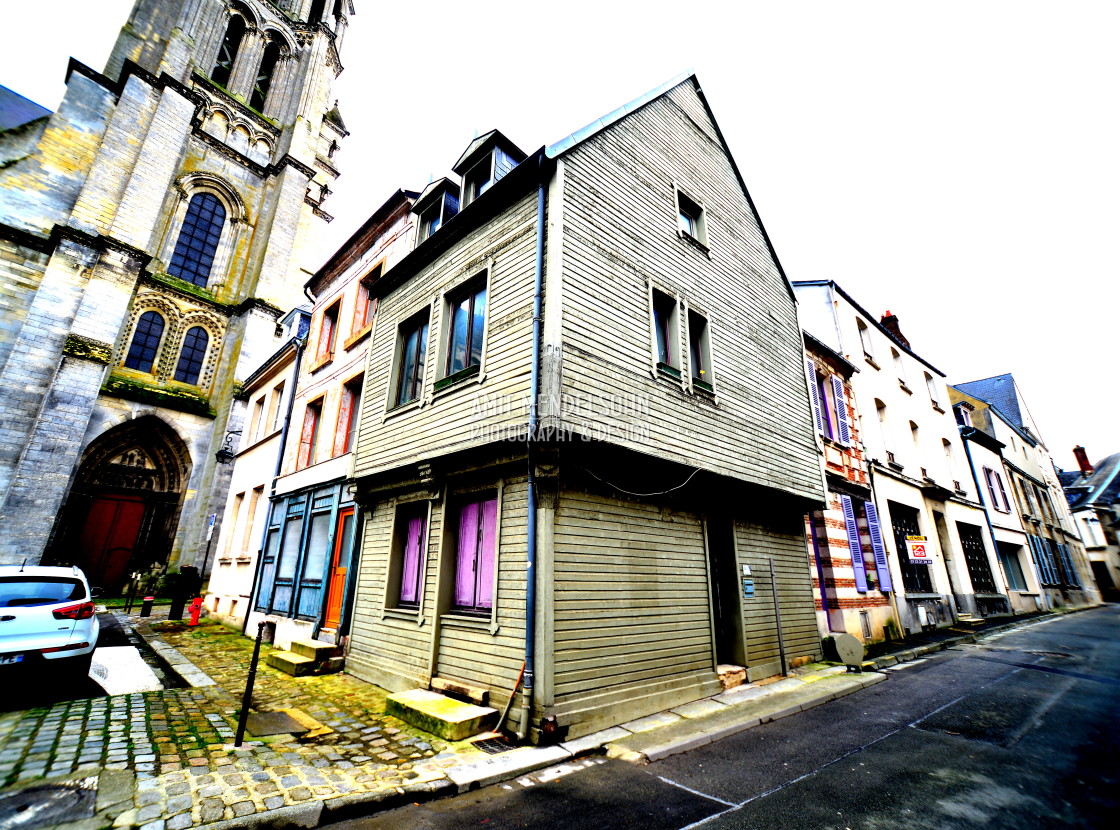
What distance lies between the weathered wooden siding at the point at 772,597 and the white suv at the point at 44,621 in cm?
1034

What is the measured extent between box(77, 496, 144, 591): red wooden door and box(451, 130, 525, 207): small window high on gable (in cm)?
2260

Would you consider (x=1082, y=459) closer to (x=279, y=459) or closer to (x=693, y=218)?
(x=693, y=218)

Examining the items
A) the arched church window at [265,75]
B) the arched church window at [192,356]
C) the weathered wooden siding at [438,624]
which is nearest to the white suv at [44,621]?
the weathered wooden siding at [438,624]

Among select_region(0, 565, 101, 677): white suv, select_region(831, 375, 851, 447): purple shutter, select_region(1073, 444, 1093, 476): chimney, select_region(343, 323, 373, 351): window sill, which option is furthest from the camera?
select_region(1073, 444, 1093, 476): chimney

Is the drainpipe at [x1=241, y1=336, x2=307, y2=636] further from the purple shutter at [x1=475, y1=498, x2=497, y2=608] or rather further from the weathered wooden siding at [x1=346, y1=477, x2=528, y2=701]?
the purple shutter at [x1=475, y1=498, x2=497, y2=608]

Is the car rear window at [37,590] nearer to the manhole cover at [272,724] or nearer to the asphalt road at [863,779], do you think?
the manhole cover at [272,724]

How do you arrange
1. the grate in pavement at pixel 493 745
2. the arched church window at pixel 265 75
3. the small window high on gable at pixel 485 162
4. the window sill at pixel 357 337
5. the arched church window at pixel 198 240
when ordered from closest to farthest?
1. the grate in pavement at pixel 493 745
2. the small window high on gable at pixel 485 162
3. the window sill at pixel 357 337
4. the arched church window at pixel 198 240
5. the arched church window at pixel 265 75

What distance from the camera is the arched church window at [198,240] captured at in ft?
82.5

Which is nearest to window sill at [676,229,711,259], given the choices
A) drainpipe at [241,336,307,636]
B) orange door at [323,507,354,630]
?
orange door at [323,507,354,630]

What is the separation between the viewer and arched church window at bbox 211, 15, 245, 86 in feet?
104

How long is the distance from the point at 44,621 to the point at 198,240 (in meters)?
27.0

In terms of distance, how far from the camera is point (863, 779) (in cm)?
437

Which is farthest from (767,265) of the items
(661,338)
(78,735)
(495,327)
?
(78,735)

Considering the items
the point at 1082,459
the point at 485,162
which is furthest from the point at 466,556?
the point at 1082,459
